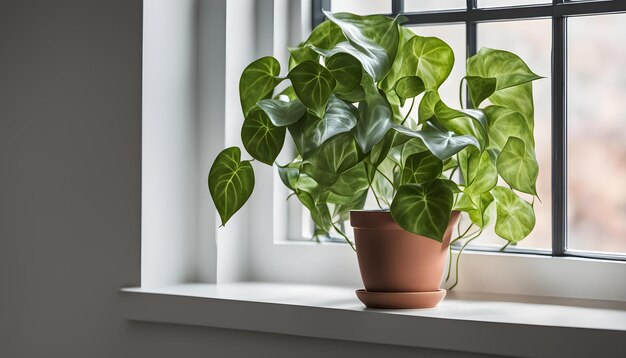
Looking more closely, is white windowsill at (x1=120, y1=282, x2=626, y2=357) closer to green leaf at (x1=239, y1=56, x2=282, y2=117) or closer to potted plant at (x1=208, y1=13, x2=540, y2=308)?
potted plant at (x1=208, y1=13, x2=540, y2=308)

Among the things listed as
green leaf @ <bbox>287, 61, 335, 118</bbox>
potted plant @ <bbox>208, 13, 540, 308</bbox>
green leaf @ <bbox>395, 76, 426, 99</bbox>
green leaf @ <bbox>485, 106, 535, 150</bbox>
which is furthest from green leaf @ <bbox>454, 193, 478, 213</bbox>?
green leaf @ <bbox>287, 61, 335, 118</bbox>

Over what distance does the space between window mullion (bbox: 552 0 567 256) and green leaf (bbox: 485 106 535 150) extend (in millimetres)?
162

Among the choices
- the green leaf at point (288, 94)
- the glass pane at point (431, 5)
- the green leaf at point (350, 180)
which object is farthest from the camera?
the glass pane at point (431, 5)

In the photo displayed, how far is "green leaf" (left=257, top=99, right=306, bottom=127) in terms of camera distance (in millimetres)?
A: 1374

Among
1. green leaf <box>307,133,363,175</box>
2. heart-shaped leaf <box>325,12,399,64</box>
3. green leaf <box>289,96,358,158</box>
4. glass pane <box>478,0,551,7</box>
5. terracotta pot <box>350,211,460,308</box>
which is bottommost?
terracotta pot <box>350,211,460,308</box>

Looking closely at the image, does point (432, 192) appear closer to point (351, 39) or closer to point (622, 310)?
point (351, 39)

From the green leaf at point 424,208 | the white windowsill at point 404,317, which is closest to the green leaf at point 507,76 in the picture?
the green leaf at point 424,208

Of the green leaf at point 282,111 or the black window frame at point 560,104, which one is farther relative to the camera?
the black window frame at point 560,104

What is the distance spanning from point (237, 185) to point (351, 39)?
320mm

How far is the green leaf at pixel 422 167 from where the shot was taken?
4.49 feet

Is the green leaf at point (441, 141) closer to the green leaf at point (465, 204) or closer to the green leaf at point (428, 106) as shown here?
the green leaf at point (428, 106)

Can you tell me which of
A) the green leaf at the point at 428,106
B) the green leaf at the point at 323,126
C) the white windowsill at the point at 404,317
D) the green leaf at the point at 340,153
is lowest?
the white windowsill at the point at 404,317

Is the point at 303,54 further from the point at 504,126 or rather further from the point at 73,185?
the point at 73,185

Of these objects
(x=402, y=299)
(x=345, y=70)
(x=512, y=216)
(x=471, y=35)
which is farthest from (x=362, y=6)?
(x=402, y=299)
